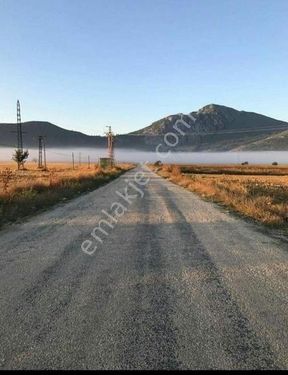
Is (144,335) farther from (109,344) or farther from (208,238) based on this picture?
(208,238)

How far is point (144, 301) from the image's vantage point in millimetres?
5789

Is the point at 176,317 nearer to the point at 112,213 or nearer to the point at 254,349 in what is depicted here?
the point at 254,349

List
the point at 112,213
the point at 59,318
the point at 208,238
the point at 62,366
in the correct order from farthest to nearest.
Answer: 1. the point at 112,213
2. the point at 208,238
3. the point at 59,318
4. the point at 62,366

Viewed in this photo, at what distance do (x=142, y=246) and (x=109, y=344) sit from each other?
16.2 feet

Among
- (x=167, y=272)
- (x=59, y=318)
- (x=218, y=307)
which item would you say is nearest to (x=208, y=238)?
(x=167, y=272)

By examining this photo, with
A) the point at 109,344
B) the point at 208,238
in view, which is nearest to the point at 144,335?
the point at 109,344

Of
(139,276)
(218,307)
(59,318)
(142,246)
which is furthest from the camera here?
(142,246)

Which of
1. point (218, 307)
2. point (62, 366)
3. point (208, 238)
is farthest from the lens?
point (208, 238)

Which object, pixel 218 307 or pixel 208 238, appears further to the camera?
pixel 208 238

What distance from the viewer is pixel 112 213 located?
50.5ft

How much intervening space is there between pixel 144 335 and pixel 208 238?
589cm

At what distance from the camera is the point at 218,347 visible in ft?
14.5

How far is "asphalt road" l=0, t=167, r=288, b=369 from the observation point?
4273 mm

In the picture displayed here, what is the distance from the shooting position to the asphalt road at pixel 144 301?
427 centimetres
